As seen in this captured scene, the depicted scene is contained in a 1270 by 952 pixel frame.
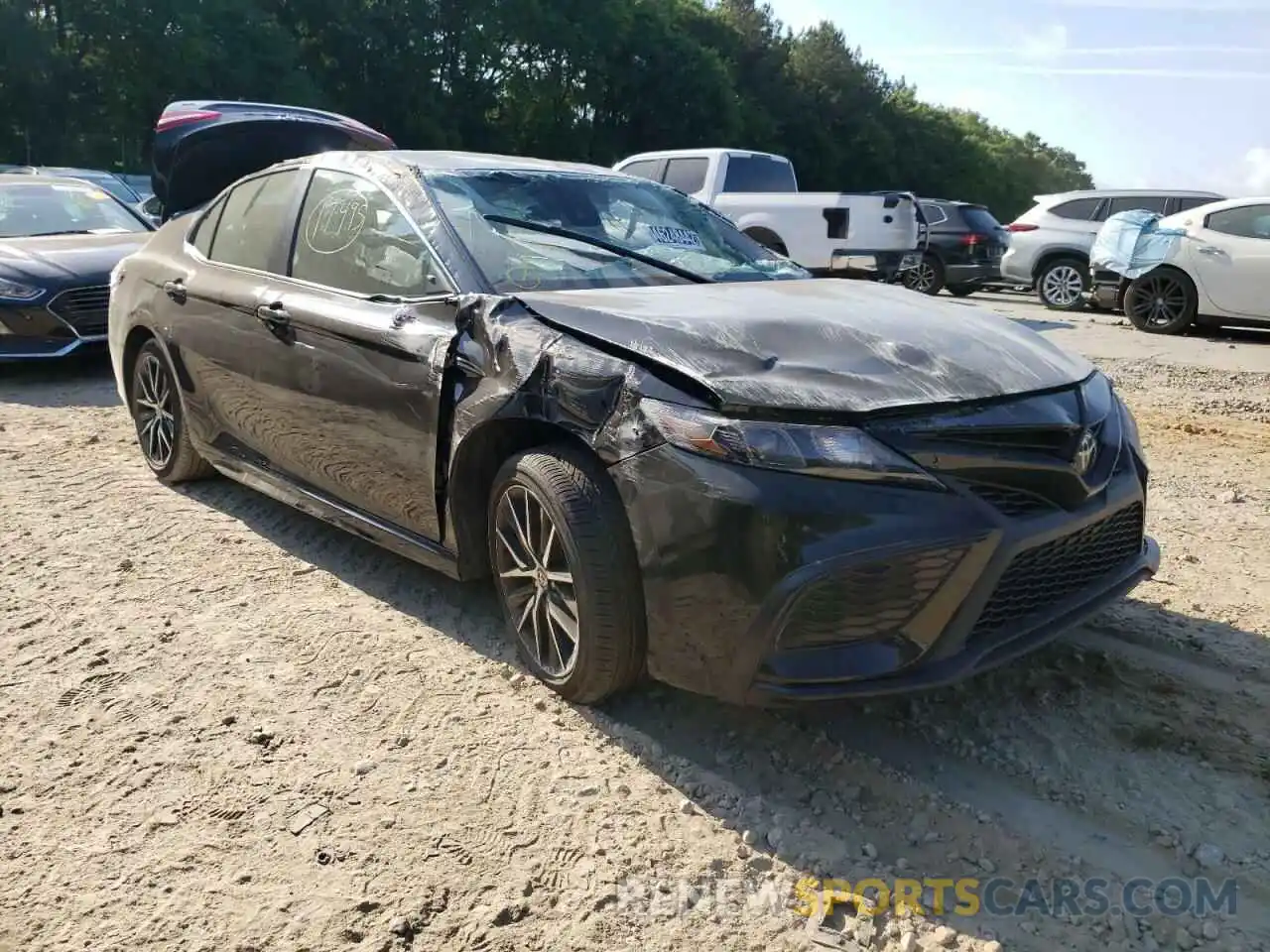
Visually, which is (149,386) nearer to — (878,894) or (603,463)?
(603,463)

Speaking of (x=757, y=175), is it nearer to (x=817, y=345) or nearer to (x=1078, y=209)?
(x=1078, y=209)

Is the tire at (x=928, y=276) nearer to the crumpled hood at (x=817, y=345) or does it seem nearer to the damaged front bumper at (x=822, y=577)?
the crumpled hood at (x=817, y=345)

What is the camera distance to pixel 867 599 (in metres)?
2.51

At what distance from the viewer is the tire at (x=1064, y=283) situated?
14.4 meters

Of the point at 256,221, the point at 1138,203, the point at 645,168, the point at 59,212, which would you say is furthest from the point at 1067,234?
the point at 256,221

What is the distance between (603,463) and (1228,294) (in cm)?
996

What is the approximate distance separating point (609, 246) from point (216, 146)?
572cm

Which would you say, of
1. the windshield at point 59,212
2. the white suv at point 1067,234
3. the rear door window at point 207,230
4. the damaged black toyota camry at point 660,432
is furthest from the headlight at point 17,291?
the white suv at point 1067,234

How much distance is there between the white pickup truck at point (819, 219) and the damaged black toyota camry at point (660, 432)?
927cm

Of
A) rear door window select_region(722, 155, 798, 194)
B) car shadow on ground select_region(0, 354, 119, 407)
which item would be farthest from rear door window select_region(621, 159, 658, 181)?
car shadow on ground select_region(0, 354, 119, 407)

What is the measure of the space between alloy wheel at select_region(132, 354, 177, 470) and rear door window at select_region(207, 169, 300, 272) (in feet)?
2.43

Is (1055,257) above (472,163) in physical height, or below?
below

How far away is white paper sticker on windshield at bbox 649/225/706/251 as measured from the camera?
398 cm

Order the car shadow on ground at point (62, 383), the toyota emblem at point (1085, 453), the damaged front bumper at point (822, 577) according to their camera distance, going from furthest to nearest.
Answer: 1. the car shadow on ground at point (62, 383)
2. the toyota emblem at point (1085, 453)
3. the damaged front bumper at point (822, 577)
